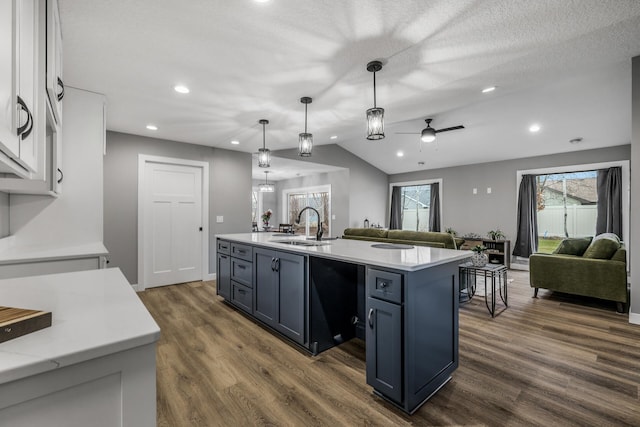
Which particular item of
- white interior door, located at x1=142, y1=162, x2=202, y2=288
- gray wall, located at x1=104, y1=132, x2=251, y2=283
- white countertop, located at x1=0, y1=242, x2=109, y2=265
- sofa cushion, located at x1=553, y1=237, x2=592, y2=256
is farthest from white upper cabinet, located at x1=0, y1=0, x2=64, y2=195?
sofa cushion, located at x1=553, y1=237, x2=592, y2=256

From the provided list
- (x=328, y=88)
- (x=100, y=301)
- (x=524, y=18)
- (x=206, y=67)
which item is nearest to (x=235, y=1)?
(x=206, y=67)

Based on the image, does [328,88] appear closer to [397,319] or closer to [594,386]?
[397,319]

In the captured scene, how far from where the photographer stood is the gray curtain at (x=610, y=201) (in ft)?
17.2

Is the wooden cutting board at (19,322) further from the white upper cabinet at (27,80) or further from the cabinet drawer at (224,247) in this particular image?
the cabinet drawer at (224,247)

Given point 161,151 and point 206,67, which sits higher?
point 206,67

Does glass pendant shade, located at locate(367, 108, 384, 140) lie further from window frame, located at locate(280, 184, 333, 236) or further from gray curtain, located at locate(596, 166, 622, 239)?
gray curtain, located at locate(596, 166, 622, 239)

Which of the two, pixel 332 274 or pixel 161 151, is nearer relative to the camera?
pixel 332 274

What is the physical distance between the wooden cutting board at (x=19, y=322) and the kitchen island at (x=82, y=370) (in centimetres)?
1

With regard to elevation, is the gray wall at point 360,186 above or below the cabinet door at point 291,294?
above

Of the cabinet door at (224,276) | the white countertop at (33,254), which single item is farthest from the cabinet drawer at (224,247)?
the white countertop at (33,254)

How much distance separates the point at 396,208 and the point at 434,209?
1.11m

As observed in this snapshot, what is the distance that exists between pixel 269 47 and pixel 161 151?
320 centimetres

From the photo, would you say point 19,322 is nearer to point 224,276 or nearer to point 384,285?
point 384,285

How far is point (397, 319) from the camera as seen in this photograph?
1.71 meters
